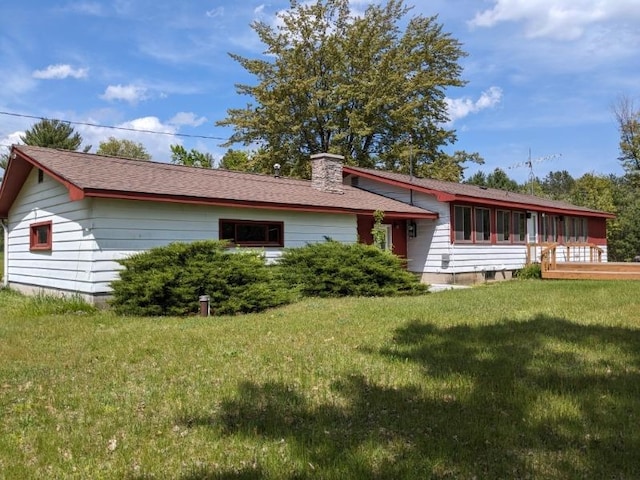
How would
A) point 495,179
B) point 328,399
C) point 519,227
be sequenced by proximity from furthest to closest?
point 495,179 → point 519,227 → point 328,399

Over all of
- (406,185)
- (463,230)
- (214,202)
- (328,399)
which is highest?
(406,185)

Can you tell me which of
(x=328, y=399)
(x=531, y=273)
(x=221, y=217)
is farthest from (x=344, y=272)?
(x=531, y=273)

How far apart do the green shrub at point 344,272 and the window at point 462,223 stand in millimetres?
4801

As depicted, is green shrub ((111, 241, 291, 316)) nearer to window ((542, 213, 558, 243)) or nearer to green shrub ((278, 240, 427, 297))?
green shrub ((278, 240, 427, 297))

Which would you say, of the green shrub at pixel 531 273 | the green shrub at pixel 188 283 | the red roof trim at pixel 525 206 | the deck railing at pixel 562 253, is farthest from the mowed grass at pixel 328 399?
the deck railing at pixel 562 253

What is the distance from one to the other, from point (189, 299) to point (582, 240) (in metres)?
20.7

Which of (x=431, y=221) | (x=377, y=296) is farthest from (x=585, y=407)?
(x=431, y=221)

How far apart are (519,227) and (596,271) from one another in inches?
193

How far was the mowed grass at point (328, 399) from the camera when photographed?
3.28 m

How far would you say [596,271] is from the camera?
51.0 ft

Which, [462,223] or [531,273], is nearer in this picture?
[462,223]

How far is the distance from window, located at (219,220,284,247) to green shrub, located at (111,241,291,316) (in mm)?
2454

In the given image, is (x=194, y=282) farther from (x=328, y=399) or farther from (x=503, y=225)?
(x=503, y=225)

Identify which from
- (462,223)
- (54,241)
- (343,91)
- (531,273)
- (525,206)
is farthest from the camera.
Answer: (343,91)
